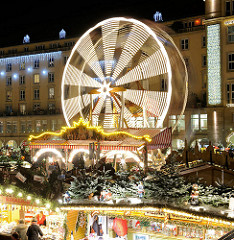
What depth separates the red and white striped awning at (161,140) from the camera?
20.1m

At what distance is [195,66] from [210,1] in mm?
8164

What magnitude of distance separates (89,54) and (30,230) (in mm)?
13514

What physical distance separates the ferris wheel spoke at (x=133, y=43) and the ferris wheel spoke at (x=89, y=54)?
107 centimetres

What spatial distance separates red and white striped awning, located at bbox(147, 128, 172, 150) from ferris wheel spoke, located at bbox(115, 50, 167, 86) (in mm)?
3409

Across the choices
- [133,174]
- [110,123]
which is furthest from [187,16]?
[133,174]

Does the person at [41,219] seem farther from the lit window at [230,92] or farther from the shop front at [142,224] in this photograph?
the lit window at [230,92]

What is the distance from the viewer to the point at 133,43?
22.8 metres

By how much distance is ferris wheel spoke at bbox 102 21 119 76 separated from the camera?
74.2 feet

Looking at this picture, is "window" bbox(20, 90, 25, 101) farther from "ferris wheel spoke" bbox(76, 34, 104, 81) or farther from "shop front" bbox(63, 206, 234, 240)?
"shop front" bbox(63, 206, 234, 240)

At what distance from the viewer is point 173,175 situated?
1079cm

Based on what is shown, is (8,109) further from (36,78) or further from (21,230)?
(21,230)

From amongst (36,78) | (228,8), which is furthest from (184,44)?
(36,78)

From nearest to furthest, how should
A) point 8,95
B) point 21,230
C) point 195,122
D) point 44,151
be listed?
point 21,230
point 44,151
point 195,122
point 8,95

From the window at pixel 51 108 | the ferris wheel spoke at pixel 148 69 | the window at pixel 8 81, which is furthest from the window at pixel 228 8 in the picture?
the window at pixel 8 81
